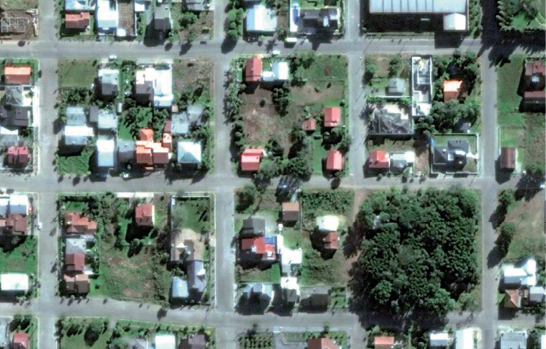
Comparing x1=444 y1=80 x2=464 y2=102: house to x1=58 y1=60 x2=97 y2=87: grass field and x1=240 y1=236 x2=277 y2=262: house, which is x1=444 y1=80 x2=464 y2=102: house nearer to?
x1=240 y1=236 x2=277 y2=262: house

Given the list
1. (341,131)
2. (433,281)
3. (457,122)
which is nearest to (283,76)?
(341,131)

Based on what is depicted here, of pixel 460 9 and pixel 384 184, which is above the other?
pixel 460 9

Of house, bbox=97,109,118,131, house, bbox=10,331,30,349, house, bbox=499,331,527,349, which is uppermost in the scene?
house, bbox=97,109,118,131

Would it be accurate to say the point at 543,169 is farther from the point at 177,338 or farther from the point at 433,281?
the point at 177,338

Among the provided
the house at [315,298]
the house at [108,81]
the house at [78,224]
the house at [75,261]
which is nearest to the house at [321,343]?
the house at [315,298]

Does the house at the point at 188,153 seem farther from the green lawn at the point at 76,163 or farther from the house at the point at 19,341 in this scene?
the house at the point at 19,341

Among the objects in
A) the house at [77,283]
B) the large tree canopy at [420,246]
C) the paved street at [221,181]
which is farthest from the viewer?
the paved street at [221,181]

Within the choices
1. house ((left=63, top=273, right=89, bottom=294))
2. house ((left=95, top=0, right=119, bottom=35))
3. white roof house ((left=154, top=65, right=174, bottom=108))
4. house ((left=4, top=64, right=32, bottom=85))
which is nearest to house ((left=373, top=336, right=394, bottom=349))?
house ((left=63, top=273, right=89, bottom=294))
